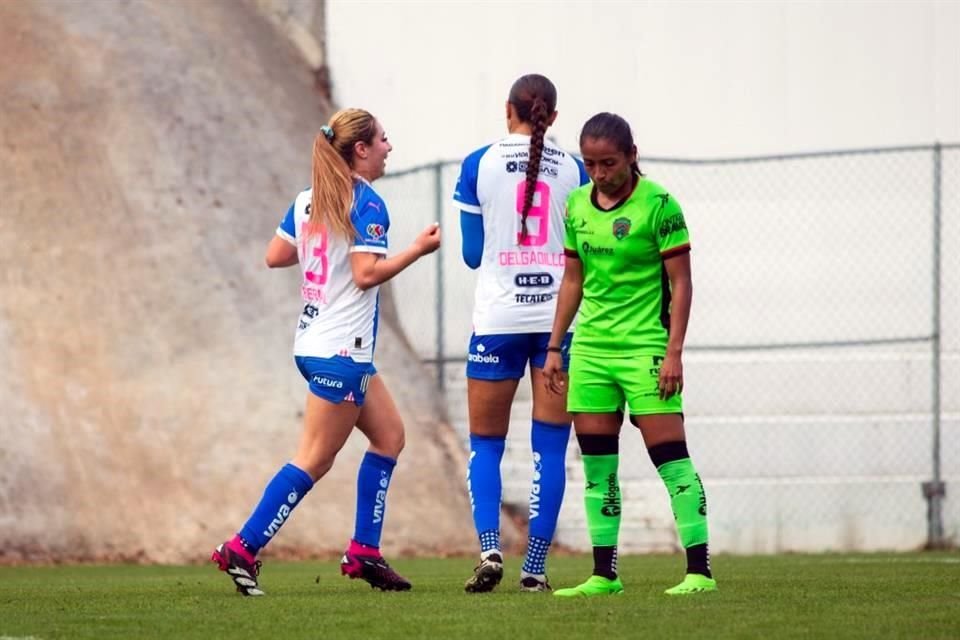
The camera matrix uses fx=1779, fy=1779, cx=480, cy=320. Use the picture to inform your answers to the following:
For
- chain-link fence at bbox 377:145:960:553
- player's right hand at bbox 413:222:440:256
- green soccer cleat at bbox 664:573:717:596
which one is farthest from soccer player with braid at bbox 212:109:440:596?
chain-link fence at bbox 377:145:960:553

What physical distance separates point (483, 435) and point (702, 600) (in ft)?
4.56

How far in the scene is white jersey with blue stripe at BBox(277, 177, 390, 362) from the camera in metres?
7.61

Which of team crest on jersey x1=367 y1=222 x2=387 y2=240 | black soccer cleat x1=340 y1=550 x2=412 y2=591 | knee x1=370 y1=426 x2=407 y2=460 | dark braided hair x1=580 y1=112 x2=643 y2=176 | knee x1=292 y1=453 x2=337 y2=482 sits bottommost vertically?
black soccer cleat x1=340 y1=550 x2=412 y2=591

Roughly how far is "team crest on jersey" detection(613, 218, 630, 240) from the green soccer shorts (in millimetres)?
472

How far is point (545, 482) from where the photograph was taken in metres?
7.59

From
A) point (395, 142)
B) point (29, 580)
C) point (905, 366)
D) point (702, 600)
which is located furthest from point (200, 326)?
point (702, 600)

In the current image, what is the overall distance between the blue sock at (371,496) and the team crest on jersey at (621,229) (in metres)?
1.70

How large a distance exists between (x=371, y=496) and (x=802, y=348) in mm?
7788

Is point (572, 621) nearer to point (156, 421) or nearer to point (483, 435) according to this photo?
point (483, 435)

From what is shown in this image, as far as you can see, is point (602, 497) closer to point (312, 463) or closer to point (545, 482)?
point (545, 482)

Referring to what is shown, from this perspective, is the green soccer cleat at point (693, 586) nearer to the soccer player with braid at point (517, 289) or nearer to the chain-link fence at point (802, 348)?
the soccer player with braid at point (517, 289)

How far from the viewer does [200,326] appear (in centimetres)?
1488

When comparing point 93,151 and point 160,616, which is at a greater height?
point 93,151

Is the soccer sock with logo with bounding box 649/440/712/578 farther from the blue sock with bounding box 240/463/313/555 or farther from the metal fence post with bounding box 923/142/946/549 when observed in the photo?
the metal fence post with bounding box 923/142/946/549
